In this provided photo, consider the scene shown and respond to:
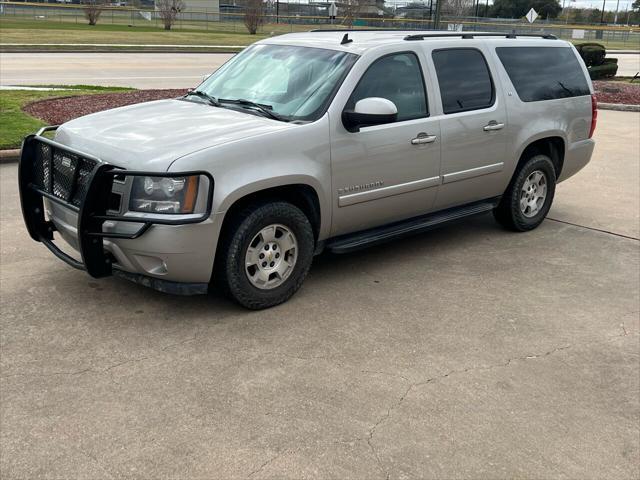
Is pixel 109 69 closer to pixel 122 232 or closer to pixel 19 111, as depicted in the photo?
pixel 19 111

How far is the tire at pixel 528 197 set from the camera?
22.0 ft

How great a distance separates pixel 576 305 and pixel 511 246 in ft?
4.66

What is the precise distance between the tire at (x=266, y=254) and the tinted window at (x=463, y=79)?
1813 millimetres

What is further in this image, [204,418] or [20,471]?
[204,418]

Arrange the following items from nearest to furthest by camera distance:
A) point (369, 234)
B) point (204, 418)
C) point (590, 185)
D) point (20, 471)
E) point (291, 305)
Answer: point (20, 471) → point (204, 418) → point (291, 305) → point (369, 234) → point (590, 185)

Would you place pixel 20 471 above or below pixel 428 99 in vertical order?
below

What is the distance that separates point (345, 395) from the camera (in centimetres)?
383

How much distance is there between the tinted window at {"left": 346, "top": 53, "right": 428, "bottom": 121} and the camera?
5.21 m

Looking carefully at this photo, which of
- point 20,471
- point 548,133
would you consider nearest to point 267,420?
point 20,471

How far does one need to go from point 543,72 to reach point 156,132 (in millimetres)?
3955

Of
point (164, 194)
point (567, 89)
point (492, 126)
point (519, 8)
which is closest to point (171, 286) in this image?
point (164, 194)

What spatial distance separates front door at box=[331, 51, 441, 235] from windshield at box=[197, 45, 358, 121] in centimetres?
22

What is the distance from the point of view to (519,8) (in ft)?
276

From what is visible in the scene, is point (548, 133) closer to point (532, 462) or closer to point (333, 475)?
point (532, 462)
